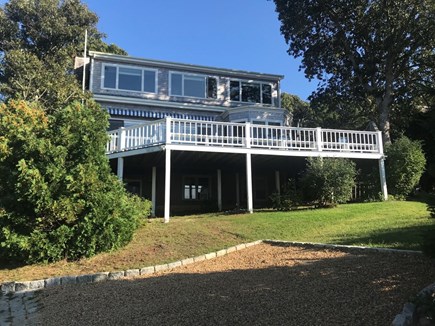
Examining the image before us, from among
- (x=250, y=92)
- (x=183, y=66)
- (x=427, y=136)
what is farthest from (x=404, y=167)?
(x=183, y=66)

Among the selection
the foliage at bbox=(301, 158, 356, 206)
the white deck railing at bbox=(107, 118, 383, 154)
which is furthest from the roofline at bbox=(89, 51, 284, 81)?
the foliage at bbox=(301, 158, 356, 206)

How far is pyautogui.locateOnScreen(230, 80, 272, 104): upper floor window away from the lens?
82.5 feet

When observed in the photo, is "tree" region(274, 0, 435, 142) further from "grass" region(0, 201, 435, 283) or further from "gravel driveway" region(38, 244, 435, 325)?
"gravel driveway" region(38, 244, 435, 325)

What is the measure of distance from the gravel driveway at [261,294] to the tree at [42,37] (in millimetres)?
19540

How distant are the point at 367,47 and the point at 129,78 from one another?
14070 mm

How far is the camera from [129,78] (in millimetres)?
23250

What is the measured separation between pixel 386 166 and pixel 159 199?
10397 millimetres

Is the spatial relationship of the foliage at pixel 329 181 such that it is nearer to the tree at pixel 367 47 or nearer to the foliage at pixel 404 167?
the foliage at pixel 404 167

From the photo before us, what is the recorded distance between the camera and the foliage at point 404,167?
17.1 m

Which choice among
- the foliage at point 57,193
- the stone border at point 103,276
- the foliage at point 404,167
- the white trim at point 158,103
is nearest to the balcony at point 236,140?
the foliage at point 404,167

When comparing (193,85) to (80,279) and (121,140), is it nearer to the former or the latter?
(121,140)

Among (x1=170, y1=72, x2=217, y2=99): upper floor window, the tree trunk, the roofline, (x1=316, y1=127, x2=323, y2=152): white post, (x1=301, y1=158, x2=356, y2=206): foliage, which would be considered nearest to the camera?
(x1=301, y1=158, x2=356, y2=206): foliage

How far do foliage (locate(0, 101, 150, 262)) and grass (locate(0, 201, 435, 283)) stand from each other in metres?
0.44

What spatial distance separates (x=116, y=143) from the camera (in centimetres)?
1638
